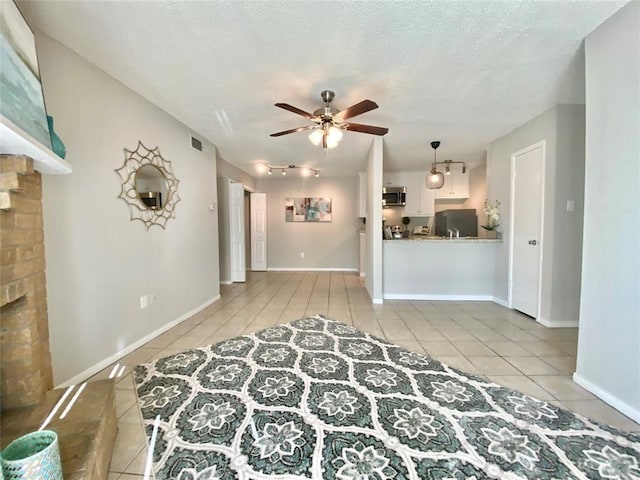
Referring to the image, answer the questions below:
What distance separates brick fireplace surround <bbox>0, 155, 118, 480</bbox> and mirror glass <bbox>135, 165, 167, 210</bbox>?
1.15 meters

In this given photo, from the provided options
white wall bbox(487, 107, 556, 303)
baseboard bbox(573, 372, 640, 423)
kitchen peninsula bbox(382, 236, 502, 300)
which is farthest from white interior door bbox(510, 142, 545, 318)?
baseboard bbox(573, 372, 640, 423)

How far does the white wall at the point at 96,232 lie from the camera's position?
1834mm

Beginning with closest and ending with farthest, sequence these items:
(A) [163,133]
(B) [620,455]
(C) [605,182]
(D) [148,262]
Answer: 1. (B) [620,455]
2. (C) [605,182]
3. (D) [148,262]
4. (A) [163,133]

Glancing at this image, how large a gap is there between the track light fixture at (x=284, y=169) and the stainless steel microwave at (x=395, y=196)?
166 centimetres

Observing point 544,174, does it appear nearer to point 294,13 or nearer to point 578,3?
point 578,3

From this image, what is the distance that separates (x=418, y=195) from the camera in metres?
6.12

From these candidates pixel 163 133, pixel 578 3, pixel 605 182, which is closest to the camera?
pixel 578 3

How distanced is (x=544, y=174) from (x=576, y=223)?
0.63 metres

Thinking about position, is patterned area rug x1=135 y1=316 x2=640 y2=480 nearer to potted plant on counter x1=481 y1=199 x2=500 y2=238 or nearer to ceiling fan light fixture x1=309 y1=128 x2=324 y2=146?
ceiling fan light fixture x1=309 y1=128 x2=324 y2=146

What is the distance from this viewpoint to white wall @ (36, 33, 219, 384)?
6.02 ft

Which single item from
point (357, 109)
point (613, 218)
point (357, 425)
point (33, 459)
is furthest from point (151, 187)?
point (613, 218)

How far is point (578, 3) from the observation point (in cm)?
155

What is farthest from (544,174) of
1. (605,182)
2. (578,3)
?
(578,3)

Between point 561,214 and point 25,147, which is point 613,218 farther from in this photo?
point 25,147
